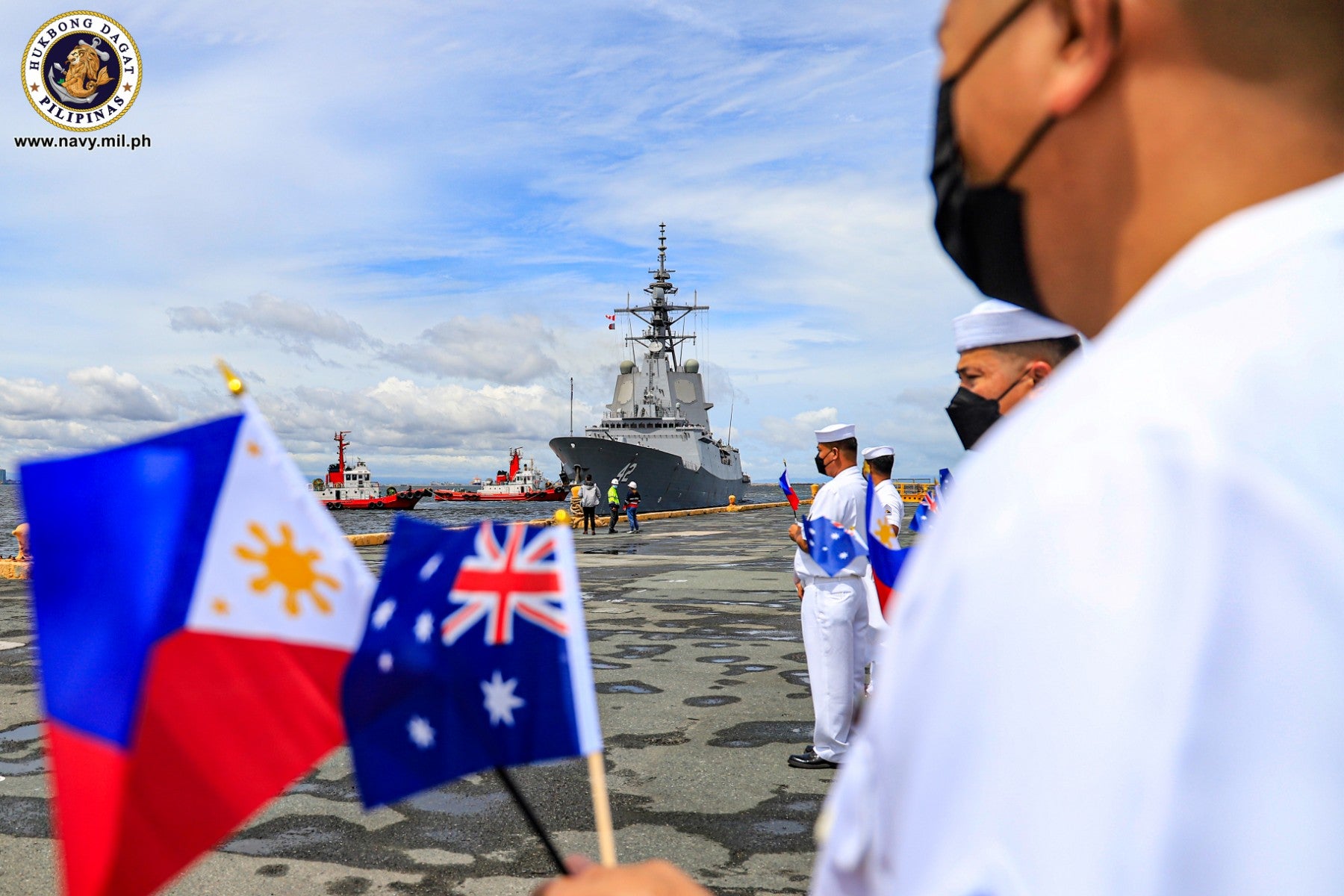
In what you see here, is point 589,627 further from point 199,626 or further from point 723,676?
point 199,626

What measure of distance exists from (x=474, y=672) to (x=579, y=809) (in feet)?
10.8

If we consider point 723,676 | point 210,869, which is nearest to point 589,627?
point 723,676

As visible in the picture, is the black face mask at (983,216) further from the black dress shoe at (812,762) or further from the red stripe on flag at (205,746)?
the black dress shoe at (812,762)

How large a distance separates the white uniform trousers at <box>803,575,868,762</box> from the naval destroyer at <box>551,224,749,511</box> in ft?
116

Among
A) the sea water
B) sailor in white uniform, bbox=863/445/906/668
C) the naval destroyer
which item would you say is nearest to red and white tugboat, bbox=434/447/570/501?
the sea water

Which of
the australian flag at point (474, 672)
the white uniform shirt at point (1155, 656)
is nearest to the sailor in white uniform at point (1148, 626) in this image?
the white uniform shirt at point (1155, 656)

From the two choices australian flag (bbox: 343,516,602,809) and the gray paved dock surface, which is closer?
australian flag (bbox: 343,516,602,809)

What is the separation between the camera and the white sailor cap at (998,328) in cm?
359

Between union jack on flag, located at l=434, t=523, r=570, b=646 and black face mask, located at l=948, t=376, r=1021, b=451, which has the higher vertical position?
black face mask, located at l=948, t=376, r=1021, b=451

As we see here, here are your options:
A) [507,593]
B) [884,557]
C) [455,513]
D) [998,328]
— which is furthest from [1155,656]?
[455,513]

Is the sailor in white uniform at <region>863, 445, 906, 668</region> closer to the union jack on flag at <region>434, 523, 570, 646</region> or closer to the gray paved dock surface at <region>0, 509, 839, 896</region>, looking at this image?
the gray paved dock surface at <region>0, 509, 839, 896</region>

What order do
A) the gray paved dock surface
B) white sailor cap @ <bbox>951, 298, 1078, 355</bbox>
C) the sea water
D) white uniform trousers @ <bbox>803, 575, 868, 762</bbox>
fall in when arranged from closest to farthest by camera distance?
white sailor cap @ <bbox>951, 298, 1078, 355</bbox>
the gray paved dock surface
white uniform trousers @ <bbox>803, 575, 868, 762</bbox>
the sea water

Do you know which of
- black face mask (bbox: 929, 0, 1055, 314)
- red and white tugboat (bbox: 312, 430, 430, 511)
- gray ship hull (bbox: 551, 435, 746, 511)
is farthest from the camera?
red and white tugboat (bbox: 312, 430, 430, 511)

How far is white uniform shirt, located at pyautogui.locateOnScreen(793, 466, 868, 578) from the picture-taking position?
586 centimetres
